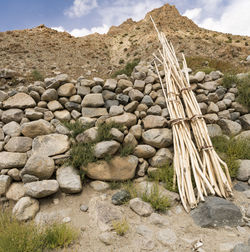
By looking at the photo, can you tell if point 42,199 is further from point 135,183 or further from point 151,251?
point 151,251

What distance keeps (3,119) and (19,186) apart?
1693 mm

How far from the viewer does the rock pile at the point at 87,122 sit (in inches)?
121

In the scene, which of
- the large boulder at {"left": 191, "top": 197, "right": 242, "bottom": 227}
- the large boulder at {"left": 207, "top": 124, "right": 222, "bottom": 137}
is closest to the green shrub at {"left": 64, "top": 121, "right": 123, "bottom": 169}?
the large boulder at {"left": 191, "top": 197, "right": 242, "bottom": 227}

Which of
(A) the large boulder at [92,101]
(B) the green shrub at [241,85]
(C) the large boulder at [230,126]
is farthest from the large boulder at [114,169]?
(B) the green shrub at [241,85]

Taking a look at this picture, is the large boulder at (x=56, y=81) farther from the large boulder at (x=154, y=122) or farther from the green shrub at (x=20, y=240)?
the green shrub at (x=20, y=240)

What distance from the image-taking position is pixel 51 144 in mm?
3520

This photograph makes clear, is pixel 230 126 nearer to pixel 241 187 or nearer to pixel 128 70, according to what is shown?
pixel 241 187

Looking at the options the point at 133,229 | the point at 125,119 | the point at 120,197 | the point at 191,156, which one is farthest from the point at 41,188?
the point at 191,156

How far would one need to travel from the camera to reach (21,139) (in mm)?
3557

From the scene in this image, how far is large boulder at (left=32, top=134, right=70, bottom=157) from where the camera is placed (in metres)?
3.44

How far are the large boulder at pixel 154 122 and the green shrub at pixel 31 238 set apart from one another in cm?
249

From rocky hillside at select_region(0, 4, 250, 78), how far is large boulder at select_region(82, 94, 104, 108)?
18.2 feet

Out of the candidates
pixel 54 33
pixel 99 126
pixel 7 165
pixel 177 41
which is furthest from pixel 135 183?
pixel 54 33

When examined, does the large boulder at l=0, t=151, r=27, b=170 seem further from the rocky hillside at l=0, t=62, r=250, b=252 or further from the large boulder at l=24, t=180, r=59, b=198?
the large boulder at l=24, t=180, r=59, b=198
